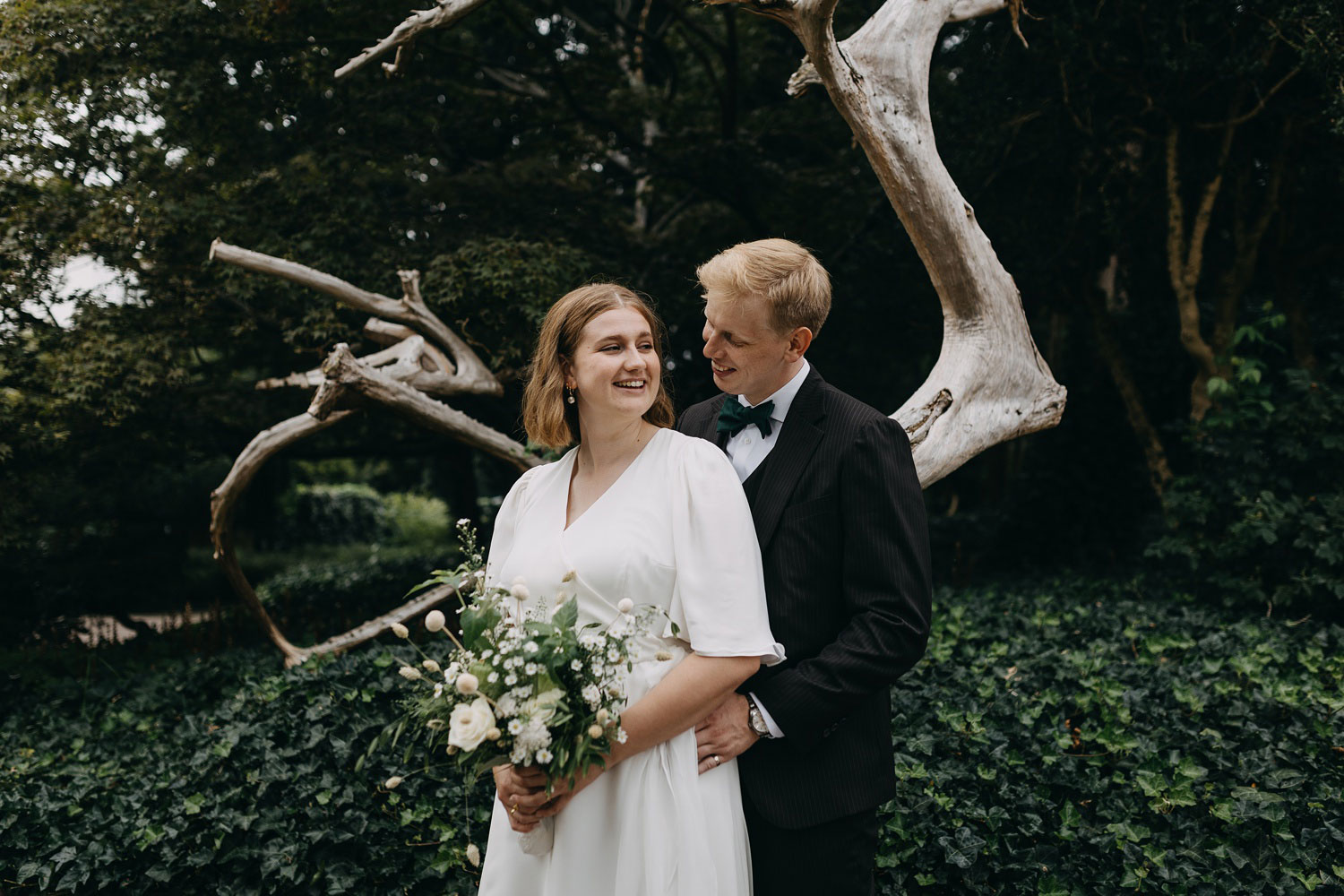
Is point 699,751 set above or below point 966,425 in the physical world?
below

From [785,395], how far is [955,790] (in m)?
1.79

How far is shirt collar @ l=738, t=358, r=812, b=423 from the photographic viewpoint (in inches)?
82.0

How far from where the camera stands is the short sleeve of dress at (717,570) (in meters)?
1.72

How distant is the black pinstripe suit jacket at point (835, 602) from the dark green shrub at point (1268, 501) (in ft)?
15.9

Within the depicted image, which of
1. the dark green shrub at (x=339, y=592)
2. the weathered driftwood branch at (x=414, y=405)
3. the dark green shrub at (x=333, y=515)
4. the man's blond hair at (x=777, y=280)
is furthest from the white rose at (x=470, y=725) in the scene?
the dark green shrub at (x=333, y=515)

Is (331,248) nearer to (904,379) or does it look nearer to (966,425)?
(966,425)

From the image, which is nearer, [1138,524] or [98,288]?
[98,288]

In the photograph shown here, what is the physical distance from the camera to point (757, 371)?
208 cm

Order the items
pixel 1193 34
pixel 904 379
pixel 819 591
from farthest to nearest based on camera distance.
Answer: pixel 904 379, pixel 1193 34, pixel 819 591

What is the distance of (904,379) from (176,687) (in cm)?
874

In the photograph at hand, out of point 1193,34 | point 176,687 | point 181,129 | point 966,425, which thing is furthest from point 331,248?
point 1193,34

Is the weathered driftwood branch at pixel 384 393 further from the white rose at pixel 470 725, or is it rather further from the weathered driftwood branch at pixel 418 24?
→ the white rose at pixel 470 725

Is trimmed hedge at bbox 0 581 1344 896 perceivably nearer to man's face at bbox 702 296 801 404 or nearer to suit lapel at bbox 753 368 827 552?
suit lapel at bbox 753 368 827 552

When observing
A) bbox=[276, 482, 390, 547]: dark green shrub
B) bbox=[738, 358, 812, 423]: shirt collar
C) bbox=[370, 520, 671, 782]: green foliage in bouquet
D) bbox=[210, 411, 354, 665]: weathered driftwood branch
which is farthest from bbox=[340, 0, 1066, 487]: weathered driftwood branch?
bbox=[276, 482, 390, 547]: dark green shrub
